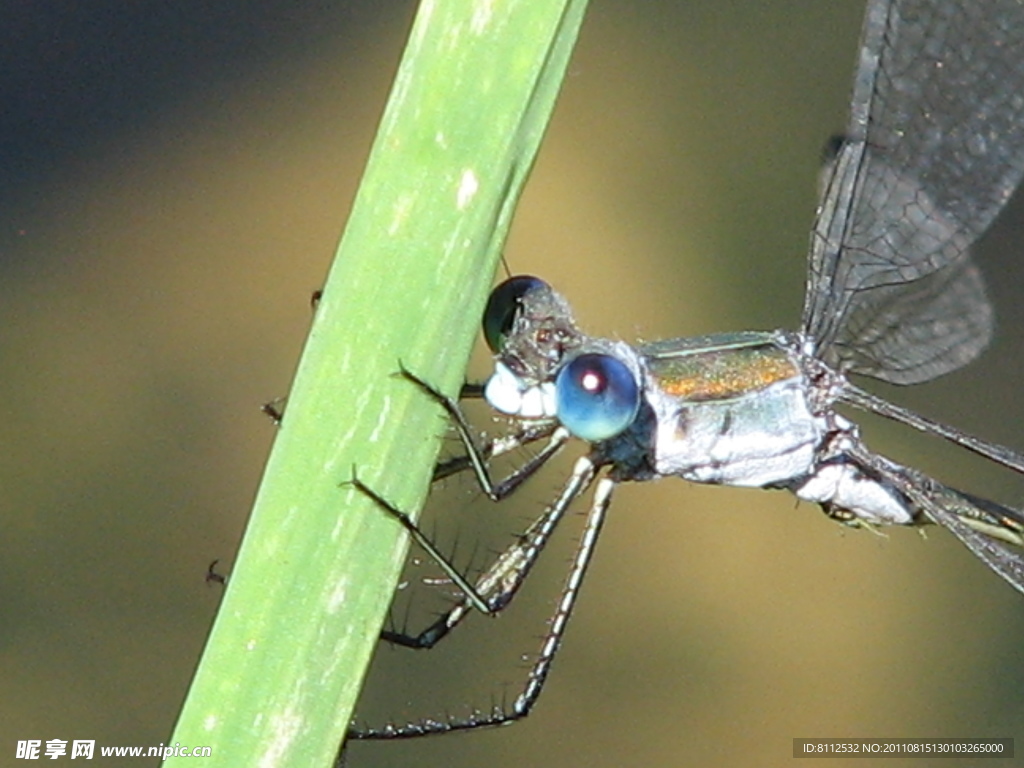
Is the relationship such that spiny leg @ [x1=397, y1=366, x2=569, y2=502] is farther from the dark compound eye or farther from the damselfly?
the dark compound eye

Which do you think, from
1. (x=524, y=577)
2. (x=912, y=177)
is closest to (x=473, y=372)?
(x=912, y=177)

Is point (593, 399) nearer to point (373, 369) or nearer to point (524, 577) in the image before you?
point (524, 577)

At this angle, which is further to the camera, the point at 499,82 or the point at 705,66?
the point at 705,66

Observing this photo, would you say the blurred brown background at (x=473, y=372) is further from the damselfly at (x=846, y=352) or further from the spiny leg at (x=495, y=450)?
the spiny leg at (x=495, y=450)

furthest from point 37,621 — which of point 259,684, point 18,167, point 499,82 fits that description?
point 499,82

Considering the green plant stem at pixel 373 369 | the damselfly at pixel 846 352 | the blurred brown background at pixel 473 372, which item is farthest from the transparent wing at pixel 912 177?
the blurred brown background at pixel 473 372

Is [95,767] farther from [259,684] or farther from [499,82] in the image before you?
[499,82]

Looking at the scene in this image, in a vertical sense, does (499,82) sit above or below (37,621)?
below
